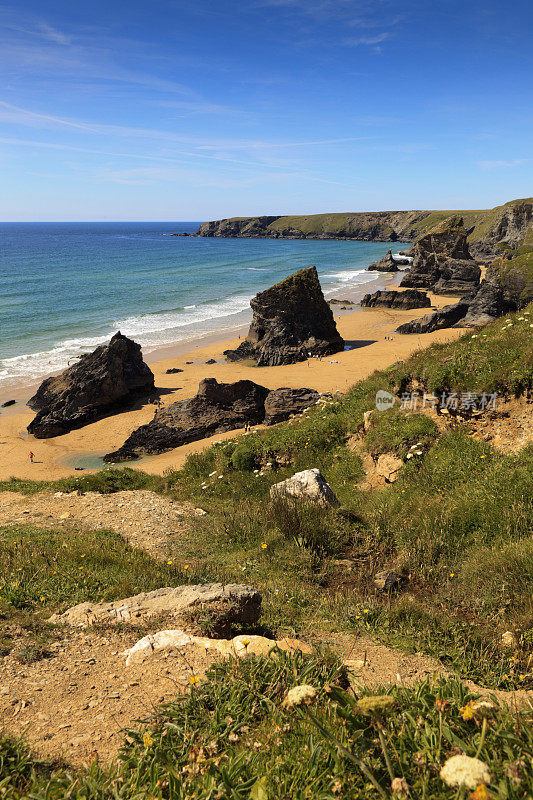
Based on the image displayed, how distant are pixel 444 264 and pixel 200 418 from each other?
2368 inches

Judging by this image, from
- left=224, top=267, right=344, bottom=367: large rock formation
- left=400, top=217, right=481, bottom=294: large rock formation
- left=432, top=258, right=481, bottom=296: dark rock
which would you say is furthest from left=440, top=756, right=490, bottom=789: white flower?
left=432, top=258, right=481, bottom=296: dark rock

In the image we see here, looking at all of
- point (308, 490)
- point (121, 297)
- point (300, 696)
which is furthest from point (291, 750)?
point (121, 297)

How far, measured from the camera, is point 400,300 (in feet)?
180

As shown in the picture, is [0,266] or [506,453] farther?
[0,266]

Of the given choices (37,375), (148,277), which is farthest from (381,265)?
(37,375)

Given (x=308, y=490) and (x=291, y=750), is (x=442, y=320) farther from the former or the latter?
(x=291, y=750)

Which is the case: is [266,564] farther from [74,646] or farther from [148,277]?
[148,277]

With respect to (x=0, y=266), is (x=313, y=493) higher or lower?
lower

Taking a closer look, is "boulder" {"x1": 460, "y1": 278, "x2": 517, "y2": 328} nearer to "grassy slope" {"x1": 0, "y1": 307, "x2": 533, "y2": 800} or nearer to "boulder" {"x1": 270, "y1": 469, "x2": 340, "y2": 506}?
"grassy slope" {"x1": 0, "y1": 307, "x2": 533, "y2": 800}

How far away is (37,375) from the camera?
110 feet

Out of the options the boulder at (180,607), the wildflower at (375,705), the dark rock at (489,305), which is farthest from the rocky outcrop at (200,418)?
the dark rock at (489,305)

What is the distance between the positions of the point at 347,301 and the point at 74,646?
5812cm

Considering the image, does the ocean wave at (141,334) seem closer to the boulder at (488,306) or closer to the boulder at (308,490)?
the boulder at (488,306)

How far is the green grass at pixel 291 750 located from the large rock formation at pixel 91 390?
23.2m
